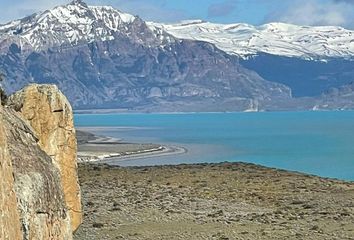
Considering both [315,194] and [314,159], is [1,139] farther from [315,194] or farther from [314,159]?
[314,159]

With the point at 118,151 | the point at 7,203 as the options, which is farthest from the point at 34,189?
the point at 118,151

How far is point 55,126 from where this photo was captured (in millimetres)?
12211

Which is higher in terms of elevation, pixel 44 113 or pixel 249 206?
pixel 44 113

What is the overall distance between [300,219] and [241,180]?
14.2 metres

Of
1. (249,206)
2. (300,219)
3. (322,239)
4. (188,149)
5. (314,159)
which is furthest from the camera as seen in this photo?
(188,149)

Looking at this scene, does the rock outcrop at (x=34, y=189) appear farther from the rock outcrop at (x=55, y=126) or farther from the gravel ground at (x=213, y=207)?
the gravel ground at (x=213, y=207)

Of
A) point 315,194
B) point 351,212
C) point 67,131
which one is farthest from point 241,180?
point 67,131

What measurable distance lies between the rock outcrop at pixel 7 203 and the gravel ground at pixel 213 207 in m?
13.3

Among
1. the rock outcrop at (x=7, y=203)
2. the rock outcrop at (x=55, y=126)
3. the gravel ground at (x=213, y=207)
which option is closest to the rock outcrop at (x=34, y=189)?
the rock outcrop at (x=7, y=203)

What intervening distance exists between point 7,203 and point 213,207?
20.2 metres

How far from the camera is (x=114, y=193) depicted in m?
29.2

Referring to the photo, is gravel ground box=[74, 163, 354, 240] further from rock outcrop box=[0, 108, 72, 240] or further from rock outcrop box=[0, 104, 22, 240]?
rock outcrop box=[0, 104, 22, 240]

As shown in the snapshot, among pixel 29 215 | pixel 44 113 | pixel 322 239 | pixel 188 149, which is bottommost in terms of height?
pixel 188 149

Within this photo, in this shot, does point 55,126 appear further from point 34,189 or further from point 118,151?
point 118,151
